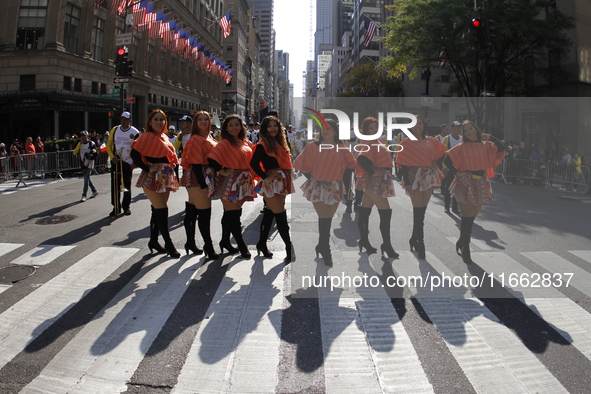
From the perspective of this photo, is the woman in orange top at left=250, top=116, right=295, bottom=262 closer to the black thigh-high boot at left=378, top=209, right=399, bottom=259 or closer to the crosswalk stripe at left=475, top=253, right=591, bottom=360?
the black thigh-high boot at left=378, top=209, right=399, bottom=259

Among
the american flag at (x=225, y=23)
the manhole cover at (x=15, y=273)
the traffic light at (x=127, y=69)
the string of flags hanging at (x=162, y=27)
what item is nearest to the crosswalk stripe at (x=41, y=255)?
the manhole cover at (x=15, y=273)

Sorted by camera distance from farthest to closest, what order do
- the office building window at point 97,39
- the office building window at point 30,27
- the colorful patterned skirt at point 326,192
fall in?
the office building window at point 97,39 < the office building window at point 30,27 < the colorful patterned skirt at point 326,192

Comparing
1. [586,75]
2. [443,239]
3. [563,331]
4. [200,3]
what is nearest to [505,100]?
[586,75]

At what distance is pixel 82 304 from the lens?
4.91m

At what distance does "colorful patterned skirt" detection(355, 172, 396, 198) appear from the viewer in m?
6.40

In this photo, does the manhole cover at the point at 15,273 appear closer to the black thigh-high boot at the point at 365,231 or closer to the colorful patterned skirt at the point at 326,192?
the colorful patterned skirt at the point at 326,192

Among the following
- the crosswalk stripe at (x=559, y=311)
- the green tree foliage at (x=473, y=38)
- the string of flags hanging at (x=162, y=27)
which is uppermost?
the string of flags hanging at (x=162, y=27)

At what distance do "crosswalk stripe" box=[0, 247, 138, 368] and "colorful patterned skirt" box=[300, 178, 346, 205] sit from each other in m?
2.80

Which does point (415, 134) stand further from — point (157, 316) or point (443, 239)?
point (157, 316)

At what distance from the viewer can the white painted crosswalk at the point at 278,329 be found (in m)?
3.44

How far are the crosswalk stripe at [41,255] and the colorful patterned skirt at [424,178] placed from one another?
5.20m

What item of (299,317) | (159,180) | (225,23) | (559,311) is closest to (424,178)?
(559,311)

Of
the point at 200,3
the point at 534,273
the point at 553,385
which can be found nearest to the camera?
the point at 553,385

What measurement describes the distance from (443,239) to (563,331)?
3.43 m
